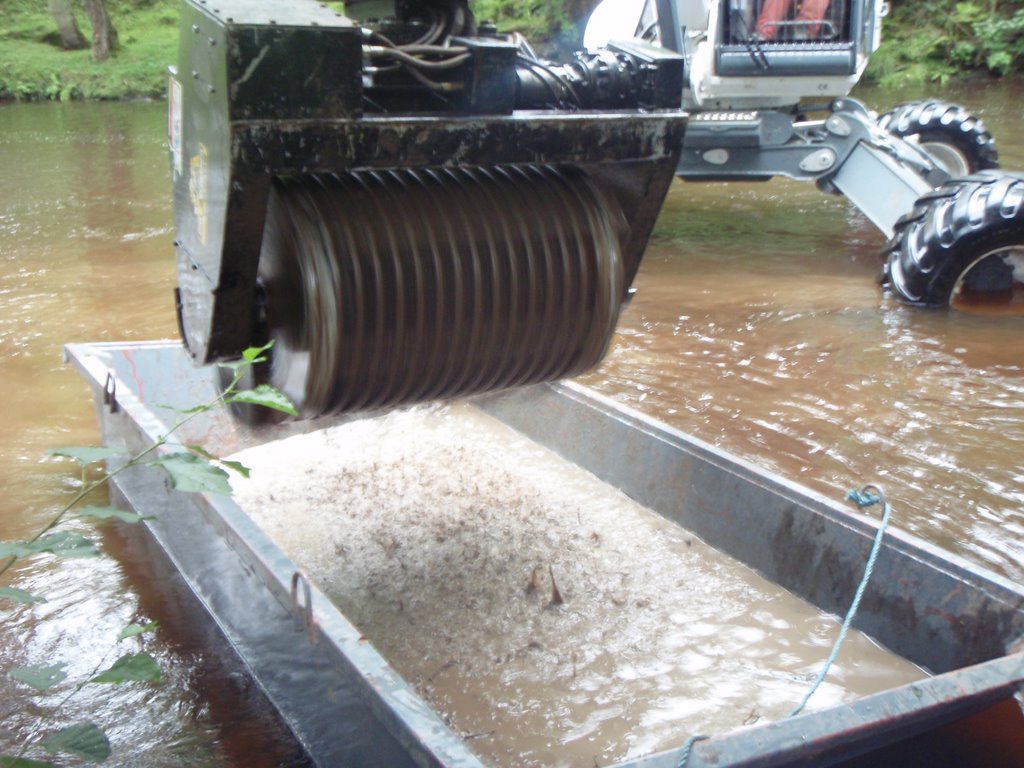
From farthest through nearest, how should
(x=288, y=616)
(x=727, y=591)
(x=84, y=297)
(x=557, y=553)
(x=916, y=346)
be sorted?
(x=84, y=297) → (x=916, y=346) → (x=557, y=553) → (x=727, y=591) → (x=288, y=616)

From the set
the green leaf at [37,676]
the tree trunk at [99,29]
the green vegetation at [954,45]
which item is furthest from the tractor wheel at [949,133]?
the tree trunk at [99,29]

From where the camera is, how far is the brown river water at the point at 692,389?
9.52 feet

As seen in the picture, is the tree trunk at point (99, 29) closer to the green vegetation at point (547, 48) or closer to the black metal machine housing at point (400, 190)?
the green vegetation at point (547, 48)

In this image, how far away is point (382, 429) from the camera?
4.18 m

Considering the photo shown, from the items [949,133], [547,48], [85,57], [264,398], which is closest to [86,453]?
[264,398]

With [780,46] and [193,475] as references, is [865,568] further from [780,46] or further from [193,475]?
[780,46]

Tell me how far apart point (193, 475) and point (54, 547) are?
0.28m

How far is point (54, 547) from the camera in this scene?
200 centimetres

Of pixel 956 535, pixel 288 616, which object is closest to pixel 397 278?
pixel 288 616

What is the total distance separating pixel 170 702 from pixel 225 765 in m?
0.32

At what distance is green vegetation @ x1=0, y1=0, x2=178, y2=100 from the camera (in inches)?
904

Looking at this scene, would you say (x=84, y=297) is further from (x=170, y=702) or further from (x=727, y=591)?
(x=727, y=591)

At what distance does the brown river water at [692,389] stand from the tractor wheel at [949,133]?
30.3 inches

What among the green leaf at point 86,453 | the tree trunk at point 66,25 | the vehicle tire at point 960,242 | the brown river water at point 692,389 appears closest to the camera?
the green leaf at point 86,453
